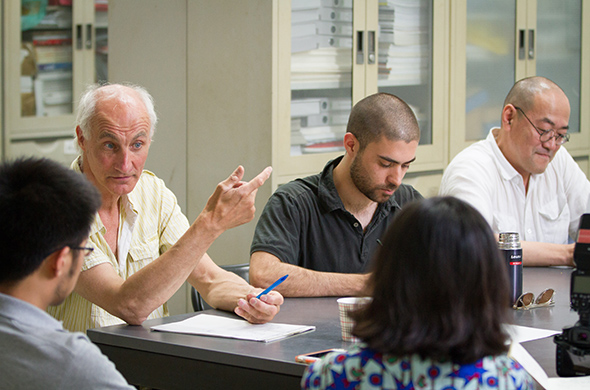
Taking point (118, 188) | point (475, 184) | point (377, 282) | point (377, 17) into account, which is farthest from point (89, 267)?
point (377, 17)

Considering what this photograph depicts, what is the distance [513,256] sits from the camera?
6.03 feet

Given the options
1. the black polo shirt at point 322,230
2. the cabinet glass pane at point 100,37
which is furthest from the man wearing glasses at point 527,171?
the cabinet glass pane at point 100,37

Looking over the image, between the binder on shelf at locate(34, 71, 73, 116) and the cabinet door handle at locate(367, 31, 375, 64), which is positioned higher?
the cabinet door handle at locate(367, 31, 375, 64)

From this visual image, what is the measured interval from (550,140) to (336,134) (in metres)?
1.01

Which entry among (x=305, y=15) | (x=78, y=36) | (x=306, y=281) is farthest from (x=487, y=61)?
(x=306, y=281)

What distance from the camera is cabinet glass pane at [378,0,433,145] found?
357 centimetres

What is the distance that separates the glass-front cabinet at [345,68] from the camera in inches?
124

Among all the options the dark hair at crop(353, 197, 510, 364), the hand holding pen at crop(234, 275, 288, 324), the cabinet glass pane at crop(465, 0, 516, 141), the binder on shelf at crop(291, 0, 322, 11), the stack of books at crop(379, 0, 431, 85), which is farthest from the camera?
the cabinet glass pane at crop(465, 0, 516, 141)

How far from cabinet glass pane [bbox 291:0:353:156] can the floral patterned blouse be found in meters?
2.20

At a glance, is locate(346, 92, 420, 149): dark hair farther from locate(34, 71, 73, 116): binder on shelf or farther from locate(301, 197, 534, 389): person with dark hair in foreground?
locate(34, 71, 73, 116): binder on shelf

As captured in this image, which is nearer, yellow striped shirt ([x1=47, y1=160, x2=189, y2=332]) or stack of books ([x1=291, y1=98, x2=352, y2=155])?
yellow striped shirt ([x1=47, y1=160, x2=189, y2=332])

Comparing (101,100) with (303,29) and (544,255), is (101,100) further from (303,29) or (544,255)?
(544,255)

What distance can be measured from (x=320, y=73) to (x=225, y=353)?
6.69 feet

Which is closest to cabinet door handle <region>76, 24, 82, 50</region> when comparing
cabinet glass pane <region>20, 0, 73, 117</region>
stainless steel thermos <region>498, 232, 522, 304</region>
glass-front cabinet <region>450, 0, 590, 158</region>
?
cabinet glass pane <region>20, 0, 73, 117</region>
